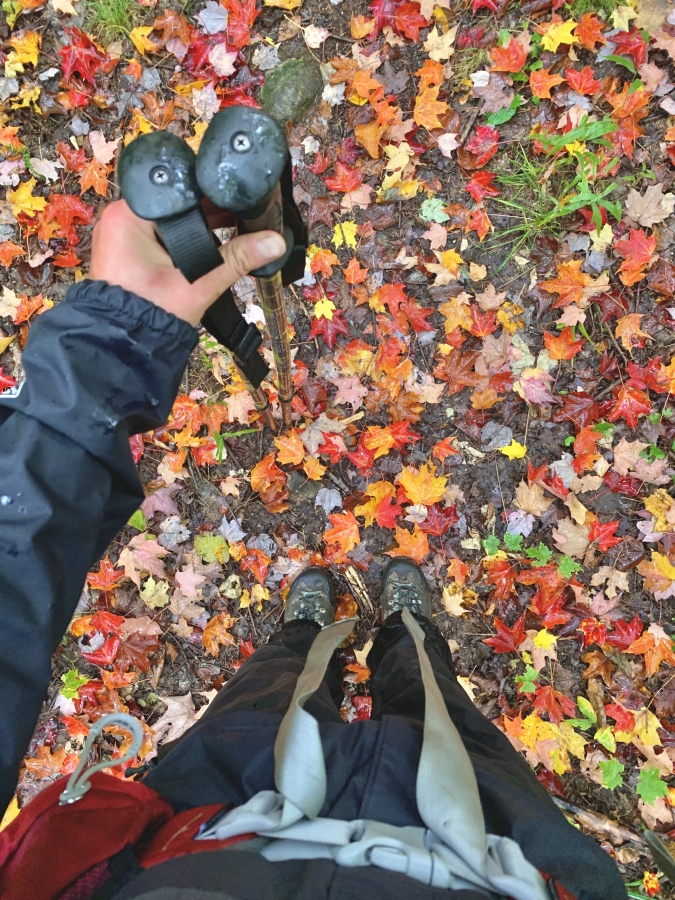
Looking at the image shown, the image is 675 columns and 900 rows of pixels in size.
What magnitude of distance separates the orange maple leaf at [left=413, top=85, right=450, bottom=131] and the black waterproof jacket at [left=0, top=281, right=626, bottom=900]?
90.9 inches

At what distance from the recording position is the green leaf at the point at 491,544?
273 centimetres

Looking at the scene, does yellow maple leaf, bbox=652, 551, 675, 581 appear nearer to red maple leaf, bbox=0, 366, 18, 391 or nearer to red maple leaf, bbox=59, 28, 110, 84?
red maple leaf, bbox=0, 366, 18, 391

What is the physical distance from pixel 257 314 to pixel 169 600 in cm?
161

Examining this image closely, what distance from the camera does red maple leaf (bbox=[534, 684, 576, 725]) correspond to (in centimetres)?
256

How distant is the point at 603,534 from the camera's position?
2658mm

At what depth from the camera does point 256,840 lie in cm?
130

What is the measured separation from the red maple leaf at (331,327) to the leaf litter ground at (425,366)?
27mm

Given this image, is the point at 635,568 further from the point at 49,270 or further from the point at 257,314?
the point at 49,270

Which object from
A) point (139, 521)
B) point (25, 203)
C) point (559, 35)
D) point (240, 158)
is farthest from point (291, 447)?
point (559, 35)

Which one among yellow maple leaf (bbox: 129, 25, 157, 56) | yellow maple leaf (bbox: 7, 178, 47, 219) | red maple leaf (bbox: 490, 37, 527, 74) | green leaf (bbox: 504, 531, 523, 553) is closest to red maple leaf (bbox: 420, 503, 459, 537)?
green leaf (bbox: 504, 531, 523, 553)

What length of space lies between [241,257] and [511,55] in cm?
249

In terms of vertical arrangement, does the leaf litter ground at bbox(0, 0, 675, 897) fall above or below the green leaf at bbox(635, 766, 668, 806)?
above

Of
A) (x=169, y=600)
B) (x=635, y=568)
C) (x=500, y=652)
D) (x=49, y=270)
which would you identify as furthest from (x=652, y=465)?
(x=49, y=270)

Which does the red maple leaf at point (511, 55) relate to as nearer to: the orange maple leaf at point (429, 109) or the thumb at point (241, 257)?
the orange maple leaf at point (429, 109)
